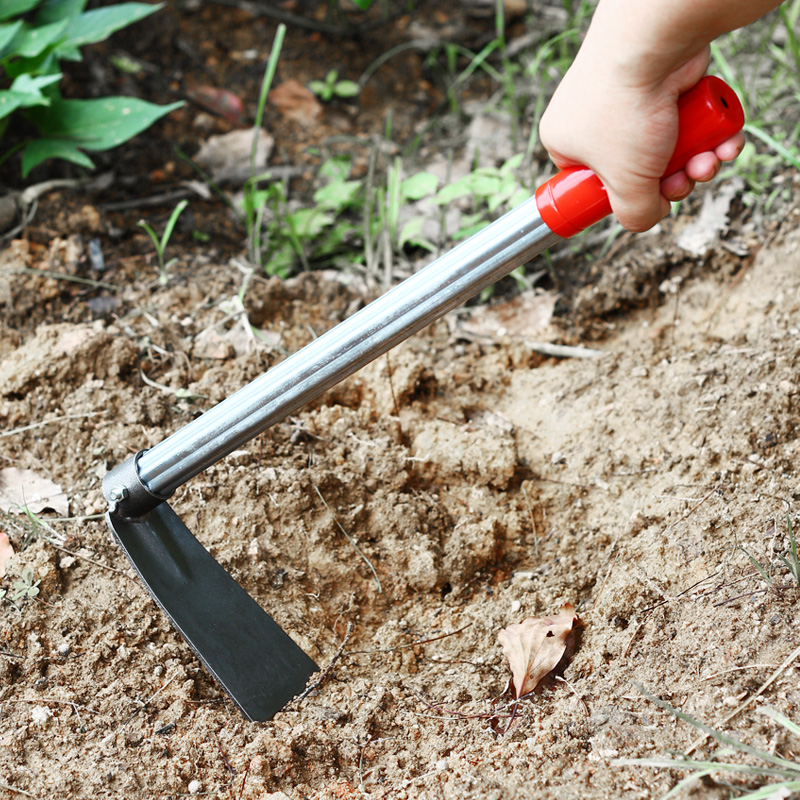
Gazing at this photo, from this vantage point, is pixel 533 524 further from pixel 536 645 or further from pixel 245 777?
pixel 245 777

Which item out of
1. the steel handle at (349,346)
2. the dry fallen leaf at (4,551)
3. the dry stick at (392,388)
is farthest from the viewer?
the dry stick at (392,388)

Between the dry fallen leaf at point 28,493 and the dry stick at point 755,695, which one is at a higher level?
the dry fallen leaf at point 28,493

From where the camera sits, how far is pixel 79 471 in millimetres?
1474

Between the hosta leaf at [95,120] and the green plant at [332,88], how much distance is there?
2.79 ft

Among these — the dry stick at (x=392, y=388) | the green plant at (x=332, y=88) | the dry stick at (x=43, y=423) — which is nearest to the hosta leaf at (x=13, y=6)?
the green plant at (x=332, y=88)

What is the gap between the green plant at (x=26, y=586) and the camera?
1.27m

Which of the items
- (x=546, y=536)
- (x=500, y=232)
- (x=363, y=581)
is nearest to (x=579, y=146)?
(x=500, y=232)

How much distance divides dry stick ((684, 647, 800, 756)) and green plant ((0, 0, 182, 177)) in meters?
1.87

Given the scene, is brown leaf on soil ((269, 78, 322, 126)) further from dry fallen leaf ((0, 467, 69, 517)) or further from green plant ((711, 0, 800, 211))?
dry fallen leaf ((0, 467, 69, 517))

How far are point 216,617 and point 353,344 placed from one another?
538mm

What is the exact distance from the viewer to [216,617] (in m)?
1.27

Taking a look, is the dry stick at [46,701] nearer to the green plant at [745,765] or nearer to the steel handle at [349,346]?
the steel handle at [349,346]

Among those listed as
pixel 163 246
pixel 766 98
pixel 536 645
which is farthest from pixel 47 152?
pixel 766 98

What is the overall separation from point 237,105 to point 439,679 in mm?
2139
